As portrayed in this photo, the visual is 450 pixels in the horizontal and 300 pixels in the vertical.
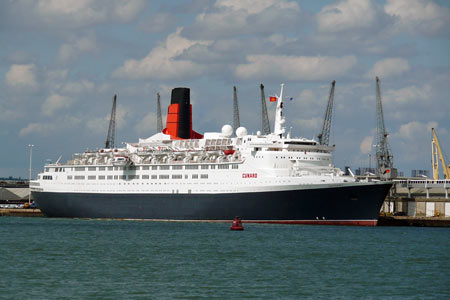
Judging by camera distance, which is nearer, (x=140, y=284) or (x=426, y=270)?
(x=140, y=284)

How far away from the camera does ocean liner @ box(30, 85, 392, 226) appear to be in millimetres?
68875

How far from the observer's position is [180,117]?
85.6 m

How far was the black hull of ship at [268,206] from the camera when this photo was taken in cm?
6831

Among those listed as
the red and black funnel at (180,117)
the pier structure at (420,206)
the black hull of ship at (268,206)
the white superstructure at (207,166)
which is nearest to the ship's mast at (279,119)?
the white superstructure at (207,166)

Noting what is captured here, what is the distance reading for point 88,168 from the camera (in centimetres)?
8488

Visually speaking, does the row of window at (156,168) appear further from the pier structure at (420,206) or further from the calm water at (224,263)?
the pier structure at (420,206)

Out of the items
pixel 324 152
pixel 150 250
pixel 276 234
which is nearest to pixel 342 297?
pixel 150 250

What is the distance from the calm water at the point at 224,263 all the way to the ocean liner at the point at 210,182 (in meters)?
2.56

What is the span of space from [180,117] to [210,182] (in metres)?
13.4

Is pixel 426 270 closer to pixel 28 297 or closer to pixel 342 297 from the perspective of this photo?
pixel 342 297

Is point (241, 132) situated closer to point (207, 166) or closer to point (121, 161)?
point (207, 166)

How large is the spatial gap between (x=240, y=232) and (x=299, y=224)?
26.5 ft

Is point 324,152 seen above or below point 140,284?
above

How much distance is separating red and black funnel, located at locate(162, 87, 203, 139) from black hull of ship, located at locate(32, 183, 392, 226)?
9.08 metres
